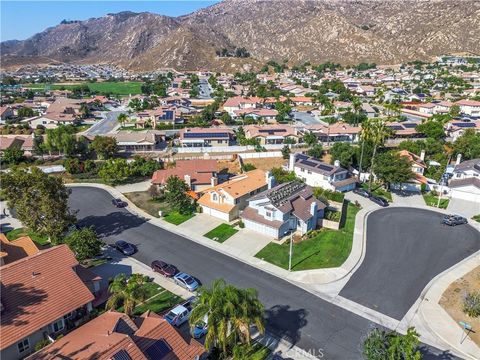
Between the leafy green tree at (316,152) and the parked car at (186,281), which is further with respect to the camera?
the leafy green tree at (316,152)

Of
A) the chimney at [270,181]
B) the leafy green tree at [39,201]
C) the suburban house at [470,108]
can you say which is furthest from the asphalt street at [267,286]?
the suburban house at [470,108]

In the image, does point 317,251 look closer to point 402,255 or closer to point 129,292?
point 402,255

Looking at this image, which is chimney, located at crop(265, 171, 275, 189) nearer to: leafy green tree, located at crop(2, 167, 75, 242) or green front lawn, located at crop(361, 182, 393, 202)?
green front lawn, located at crop(361, 182, 393, 202)

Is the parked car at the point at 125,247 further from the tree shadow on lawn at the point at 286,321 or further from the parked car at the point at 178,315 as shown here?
the tree shadow on lawn at the point at 286,321

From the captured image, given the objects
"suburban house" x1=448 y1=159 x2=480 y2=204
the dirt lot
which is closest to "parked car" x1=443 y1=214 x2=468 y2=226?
"suburban house" x1=448 y1=159 x2=480 y2=204

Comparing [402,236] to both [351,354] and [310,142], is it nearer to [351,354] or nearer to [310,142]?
[351,354]
